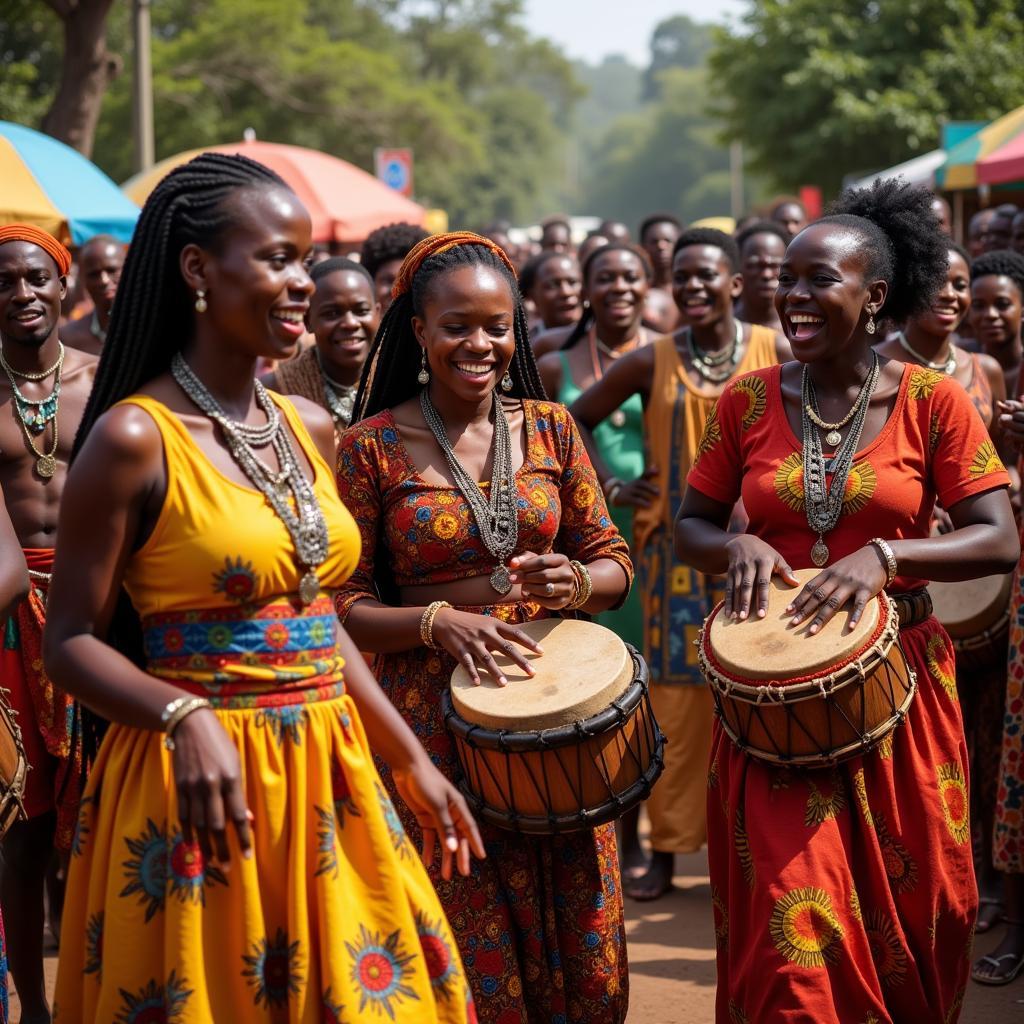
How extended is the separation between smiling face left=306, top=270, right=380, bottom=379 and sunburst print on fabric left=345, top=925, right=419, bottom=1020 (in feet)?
12.9

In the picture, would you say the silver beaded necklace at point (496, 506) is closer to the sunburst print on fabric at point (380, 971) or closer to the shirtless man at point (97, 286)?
the sunburst print on fabric at point (380, 971)

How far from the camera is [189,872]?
121 inches

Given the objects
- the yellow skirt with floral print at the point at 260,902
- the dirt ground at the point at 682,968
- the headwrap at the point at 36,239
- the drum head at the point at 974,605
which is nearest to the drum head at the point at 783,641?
the yellow skirt with floral print at the point at 260,902

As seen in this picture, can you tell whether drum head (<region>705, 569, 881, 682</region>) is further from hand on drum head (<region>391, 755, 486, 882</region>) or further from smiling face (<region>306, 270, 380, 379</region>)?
smiling face (<region>306, 270, 380, 379</region>)

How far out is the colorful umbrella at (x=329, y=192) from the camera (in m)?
14.3

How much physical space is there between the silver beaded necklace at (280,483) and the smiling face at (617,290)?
5241mm

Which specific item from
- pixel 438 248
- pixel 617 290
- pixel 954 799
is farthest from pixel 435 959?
pixel 617 290

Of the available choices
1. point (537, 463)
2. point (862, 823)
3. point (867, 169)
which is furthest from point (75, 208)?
point (867, 169)

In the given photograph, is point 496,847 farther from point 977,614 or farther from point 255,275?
point 977,614

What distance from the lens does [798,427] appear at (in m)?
4.64

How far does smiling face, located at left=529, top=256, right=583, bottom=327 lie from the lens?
10141 millimetres

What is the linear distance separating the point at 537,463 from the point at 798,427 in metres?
0.77

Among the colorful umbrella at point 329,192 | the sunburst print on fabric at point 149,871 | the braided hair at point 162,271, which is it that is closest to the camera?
the sunburst print on fabric at point 149,871

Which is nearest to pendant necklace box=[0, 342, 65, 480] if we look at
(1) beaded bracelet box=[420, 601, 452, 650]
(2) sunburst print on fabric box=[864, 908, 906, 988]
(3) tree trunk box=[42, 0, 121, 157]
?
(1) beaded bracelet box=[420, 601, 452, 650]
